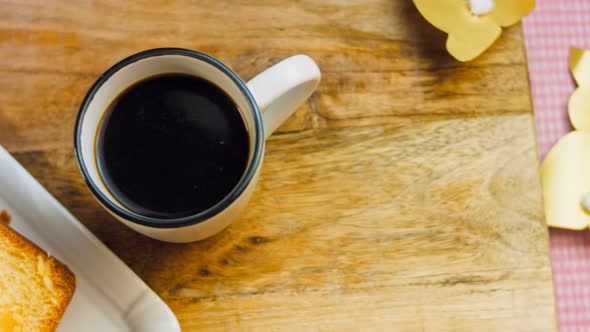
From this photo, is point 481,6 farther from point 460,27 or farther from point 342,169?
point 342,169

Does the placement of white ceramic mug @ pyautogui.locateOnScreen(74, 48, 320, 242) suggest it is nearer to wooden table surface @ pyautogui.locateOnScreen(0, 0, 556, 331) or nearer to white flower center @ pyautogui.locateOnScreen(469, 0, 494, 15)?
wooden table surface @ pyautogui.locateOnScreen(0, 0, 556, 331)

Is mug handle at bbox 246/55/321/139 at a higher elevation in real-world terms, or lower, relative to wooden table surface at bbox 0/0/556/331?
higher

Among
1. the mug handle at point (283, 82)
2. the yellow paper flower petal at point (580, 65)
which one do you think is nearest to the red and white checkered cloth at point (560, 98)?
the yellow paper flower petal at point (580, 65)

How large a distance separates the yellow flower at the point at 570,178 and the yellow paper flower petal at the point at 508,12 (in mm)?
196

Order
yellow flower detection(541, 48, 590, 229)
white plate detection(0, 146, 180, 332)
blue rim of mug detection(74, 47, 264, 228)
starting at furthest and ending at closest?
yellow flower detection(541, 48, 590, 229)
white plate detection(0, 146, 180, 332)
blue rim of mug detection(74, 47, 264, 228)

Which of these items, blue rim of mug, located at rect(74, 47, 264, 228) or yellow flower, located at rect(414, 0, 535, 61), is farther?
yellow flower, located at rect(414, 0, 535, 61)

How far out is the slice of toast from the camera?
22.6 inches

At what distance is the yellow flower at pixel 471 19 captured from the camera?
0.70 meters

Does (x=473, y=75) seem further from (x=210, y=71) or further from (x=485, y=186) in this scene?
(x=210, y=71)

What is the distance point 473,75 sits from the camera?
718 millimetres

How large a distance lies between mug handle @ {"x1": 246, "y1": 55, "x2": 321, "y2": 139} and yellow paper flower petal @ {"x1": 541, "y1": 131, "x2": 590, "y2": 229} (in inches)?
14.9

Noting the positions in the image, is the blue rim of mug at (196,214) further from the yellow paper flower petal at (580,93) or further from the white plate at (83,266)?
the yellow paper flower petal at (580,93)

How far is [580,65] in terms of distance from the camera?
0.85 m

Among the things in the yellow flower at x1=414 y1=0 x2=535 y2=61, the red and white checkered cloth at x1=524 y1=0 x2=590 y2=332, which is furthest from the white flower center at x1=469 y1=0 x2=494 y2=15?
the red and white checkered cloth at x1=524 y1=0 x2=590 y2=332
